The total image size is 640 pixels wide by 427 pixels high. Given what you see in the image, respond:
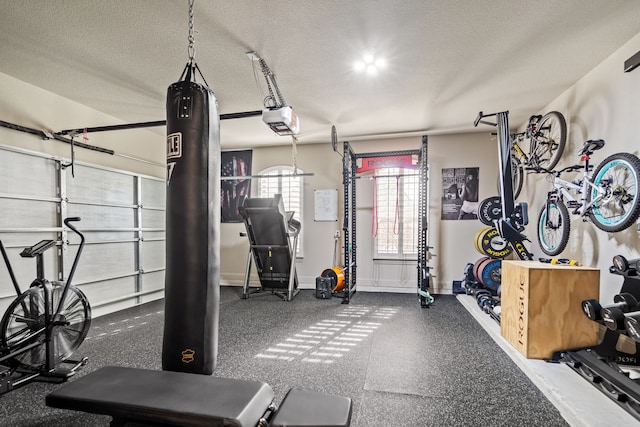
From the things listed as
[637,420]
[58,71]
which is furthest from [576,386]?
[58,71]

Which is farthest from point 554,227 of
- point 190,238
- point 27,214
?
point 27,214

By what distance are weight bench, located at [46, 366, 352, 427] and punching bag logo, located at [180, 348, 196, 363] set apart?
0.06 m

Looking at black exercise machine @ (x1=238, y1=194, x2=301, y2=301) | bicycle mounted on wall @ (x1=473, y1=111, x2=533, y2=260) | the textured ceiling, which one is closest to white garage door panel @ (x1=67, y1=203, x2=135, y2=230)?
the textured ceiling

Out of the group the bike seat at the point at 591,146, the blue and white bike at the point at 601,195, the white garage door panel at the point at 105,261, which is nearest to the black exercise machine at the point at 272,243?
the white garage door panel at the point at 105,261

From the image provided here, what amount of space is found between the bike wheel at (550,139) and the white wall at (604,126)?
10 cm

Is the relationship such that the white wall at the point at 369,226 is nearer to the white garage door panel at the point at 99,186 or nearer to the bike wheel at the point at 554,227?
the bike wheel at the point at 554,227

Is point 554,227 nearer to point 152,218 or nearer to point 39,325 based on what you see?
point 39,325

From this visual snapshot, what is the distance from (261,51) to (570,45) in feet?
9.15

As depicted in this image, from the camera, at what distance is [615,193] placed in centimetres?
251

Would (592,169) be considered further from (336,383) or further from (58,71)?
(58,71)

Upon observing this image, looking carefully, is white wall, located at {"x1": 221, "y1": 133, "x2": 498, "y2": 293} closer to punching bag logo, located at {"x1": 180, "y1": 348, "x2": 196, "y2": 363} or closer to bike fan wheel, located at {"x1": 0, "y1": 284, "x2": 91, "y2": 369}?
bike fan wheel, located at {"x1": 0, "y1": 284, "x2": 91, "y2": 369}

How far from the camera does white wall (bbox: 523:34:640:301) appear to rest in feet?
8.20

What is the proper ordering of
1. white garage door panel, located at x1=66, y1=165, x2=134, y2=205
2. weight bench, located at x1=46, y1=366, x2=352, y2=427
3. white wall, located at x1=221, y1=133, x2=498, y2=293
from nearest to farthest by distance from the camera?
weight bench, located at x1=46, y1=366, x2=352, y2=427 < white garage door panel, located at x1=66, y1=165, x2=134, y2=205 < white wall, located at x1=221, y1=133, x2=498, y2=293

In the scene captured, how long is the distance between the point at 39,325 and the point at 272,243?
3.13 metres
